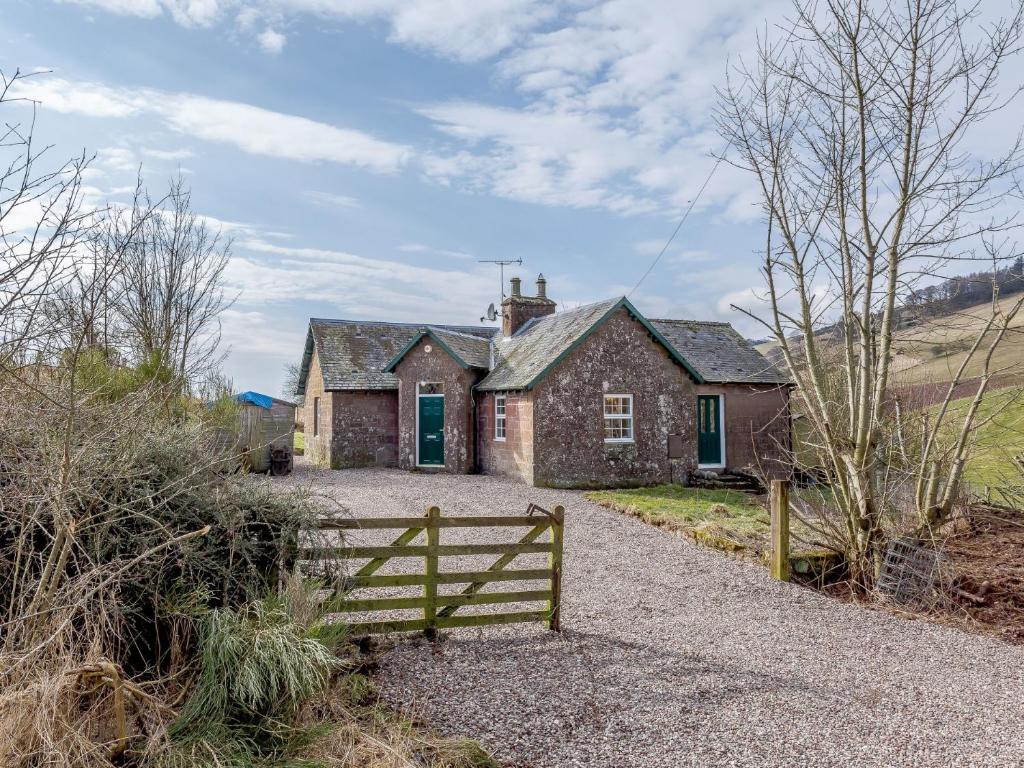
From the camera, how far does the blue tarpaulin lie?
21969mm

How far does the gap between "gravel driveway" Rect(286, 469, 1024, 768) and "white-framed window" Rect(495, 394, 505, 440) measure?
1088 centimetres

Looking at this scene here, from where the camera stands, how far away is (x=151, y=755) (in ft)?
12.5

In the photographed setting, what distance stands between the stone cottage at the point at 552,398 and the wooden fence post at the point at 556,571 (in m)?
9.51

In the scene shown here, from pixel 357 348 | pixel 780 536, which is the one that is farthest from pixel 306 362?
pixel 780 536

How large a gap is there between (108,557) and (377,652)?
7.65 ft

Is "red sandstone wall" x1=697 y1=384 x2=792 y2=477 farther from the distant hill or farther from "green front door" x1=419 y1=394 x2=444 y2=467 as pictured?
the distant hill

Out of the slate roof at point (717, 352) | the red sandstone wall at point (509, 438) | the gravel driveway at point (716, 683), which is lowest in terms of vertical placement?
the gravel driveway at point (716, 683)

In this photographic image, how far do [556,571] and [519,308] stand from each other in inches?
679

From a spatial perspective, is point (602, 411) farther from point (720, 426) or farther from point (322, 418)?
point (322, 418)

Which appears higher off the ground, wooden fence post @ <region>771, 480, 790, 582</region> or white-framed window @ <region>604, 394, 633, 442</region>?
white-framed window @ <region>604, 394, 633, 442</region>

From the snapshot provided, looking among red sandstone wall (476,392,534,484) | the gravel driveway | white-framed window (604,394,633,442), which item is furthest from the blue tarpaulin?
the gravel driveway

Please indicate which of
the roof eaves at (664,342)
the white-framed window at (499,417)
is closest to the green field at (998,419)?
the roof eaves at (664,342)

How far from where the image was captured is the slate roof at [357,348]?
942 inches

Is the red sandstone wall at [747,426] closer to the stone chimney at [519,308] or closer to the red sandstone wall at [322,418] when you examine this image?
the stone chimney at [519,308]
